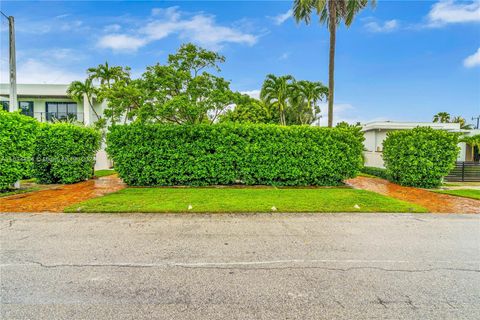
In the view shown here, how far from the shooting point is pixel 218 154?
11141mm

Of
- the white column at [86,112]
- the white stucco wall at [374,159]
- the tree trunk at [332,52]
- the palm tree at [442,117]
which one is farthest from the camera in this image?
the palm tree at [442,117]

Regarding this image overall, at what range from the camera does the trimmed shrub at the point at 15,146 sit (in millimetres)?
9078

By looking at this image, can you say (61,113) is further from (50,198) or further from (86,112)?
(50,198)

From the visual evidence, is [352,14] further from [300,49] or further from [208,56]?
[208,56]

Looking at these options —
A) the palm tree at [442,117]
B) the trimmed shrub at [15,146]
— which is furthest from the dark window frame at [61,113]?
the palm tree at [442,117]

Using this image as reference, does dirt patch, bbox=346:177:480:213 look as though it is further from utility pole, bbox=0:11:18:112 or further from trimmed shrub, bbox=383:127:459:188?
utility pole, bbox=0:11:18:112

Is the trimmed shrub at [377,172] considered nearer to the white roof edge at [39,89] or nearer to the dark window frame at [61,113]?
the dark window frame at [61,113]

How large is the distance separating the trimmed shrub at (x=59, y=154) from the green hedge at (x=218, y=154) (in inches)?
84.5

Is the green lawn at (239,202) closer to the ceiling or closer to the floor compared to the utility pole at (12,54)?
closer to the floor

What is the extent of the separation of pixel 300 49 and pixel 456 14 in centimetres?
736

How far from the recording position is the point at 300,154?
1146 cm

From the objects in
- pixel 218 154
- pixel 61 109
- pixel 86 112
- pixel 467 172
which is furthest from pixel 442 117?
pixel 61 109

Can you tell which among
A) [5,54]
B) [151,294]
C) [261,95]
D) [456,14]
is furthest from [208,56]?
[261,95]

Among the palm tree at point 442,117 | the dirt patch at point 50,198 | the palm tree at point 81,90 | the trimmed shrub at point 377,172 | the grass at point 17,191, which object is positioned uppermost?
the palm tree at point 442,117
